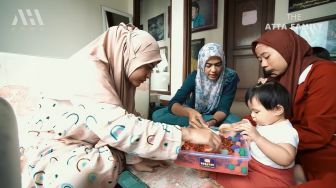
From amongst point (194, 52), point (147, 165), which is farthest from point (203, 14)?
point (147, 165)

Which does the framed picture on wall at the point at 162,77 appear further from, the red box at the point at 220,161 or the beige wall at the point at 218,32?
the red box at the point at 220,161

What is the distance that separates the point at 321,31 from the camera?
202 cm

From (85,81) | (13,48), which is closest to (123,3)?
(13,48)

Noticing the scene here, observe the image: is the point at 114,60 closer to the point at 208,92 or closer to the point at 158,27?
the point at 208,92

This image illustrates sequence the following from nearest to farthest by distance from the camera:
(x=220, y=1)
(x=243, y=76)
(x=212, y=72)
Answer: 1. (x=212, y=72)
2. (x=220, y=1)
3. (x=243, y=76)

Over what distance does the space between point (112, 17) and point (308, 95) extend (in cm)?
238

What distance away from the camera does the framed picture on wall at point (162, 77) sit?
2.44 metres

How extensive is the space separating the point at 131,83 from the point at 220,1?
1.93m

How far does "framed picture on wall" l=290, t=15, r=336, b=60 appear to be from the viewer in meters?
1.94

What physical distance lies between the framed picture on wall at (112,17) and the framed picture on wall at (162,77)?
753 mm

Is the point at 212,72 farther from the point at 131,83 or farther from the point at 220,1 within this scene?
the point at 220,1

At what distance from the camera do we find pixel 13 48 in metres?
2.02

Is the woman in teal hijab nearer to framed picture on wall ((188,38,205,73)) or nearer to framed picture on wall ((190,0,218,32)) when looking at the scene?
framed picture on wall ((188,38,205,73))

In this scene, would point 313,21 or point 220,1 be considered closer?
point 313,21
